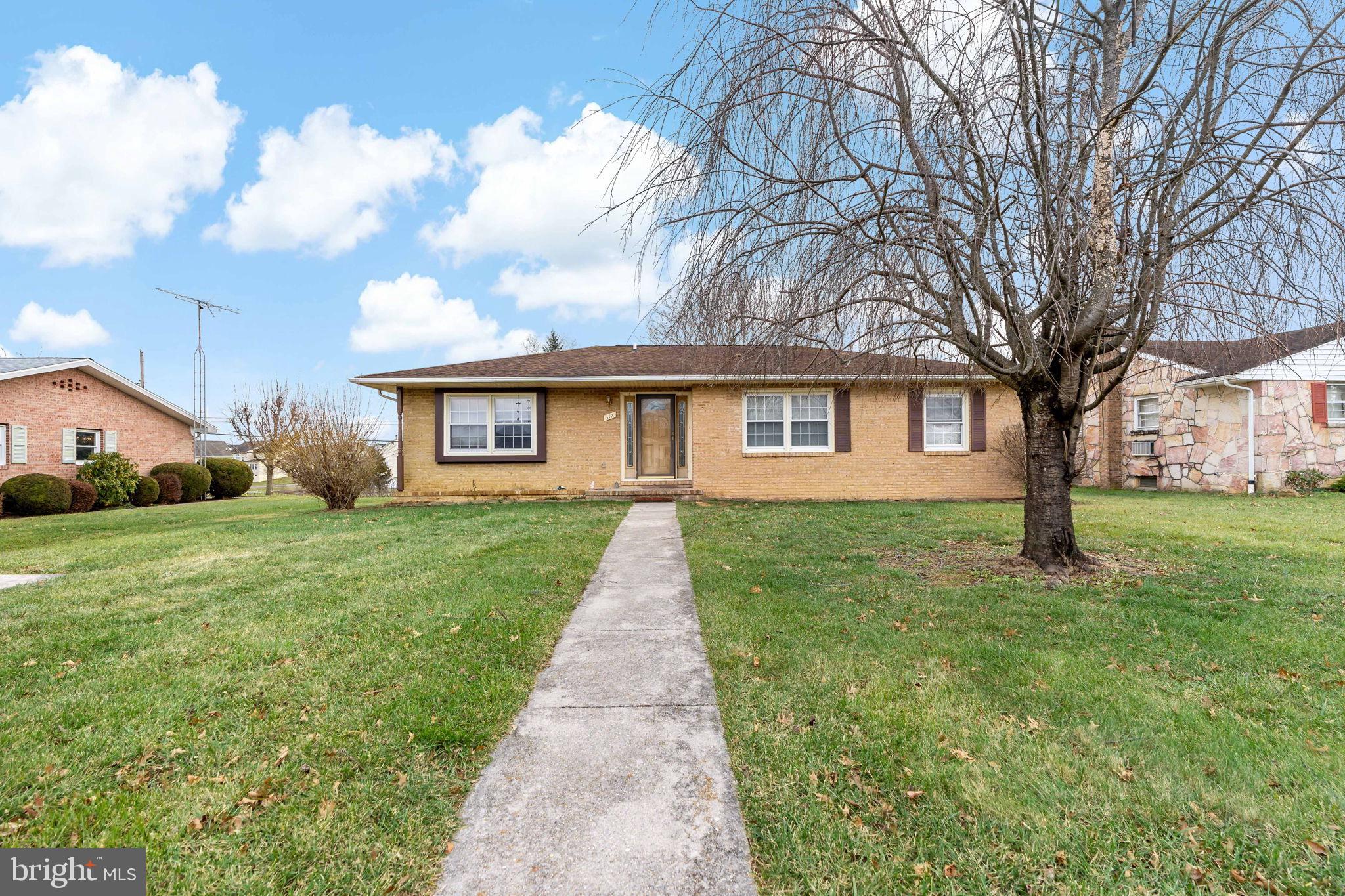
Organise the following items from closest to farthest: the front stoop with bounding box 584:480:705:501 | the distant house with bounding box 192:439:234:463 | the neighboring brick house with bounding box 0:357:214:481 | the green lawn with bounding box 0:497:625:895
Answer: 1. the green lawn with bounding box 0:497:625:895
2. the front stoop with bounding box 584:480:705:501
3. the neighboring brick house with bounding box 0:357:214:481
4. the distant house with bounding box 192:439:234:463

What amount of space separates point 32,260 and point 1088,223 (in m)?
33.9

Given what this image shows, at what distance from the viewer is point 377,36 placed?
9.98 meters

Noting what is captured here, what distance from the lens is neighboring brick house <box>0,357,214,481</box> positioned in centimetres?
1551

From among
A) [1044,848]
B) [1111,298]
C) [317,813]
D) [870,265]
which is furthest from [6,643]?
[1111,298]

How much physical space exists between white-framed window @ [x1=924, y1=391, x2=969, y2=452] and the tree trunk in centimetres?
718

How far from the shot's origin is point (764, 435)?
493 inches

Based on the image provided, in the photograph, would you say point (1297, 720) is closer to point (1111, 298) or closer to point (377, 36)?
point (1111, 298)

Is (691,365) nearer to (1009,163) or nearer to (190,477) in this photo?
(1009,163)

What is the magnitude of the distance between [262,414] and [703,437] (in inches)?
890

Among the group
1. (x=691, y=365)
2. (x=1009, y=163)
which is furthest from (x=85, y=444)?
(x=1009, y=163)

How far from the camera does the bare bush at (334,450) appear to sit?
38.2 feet

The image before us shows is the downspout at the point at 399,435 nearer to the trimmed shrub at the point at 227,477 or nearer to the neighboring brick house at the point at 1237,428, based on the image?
the trimmed shrub at the point at 227,477

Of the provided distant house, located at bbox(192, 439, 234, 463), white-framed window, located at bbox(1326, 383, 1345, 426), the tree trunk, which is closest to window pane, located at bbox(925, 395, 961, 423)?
the tree trunk

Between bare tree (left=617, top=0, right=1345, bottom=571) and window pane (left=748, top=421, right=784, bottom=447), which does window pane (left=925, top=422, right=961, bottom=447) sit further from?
bare tree (left=617, top=0, right=1345, bottom=571)
